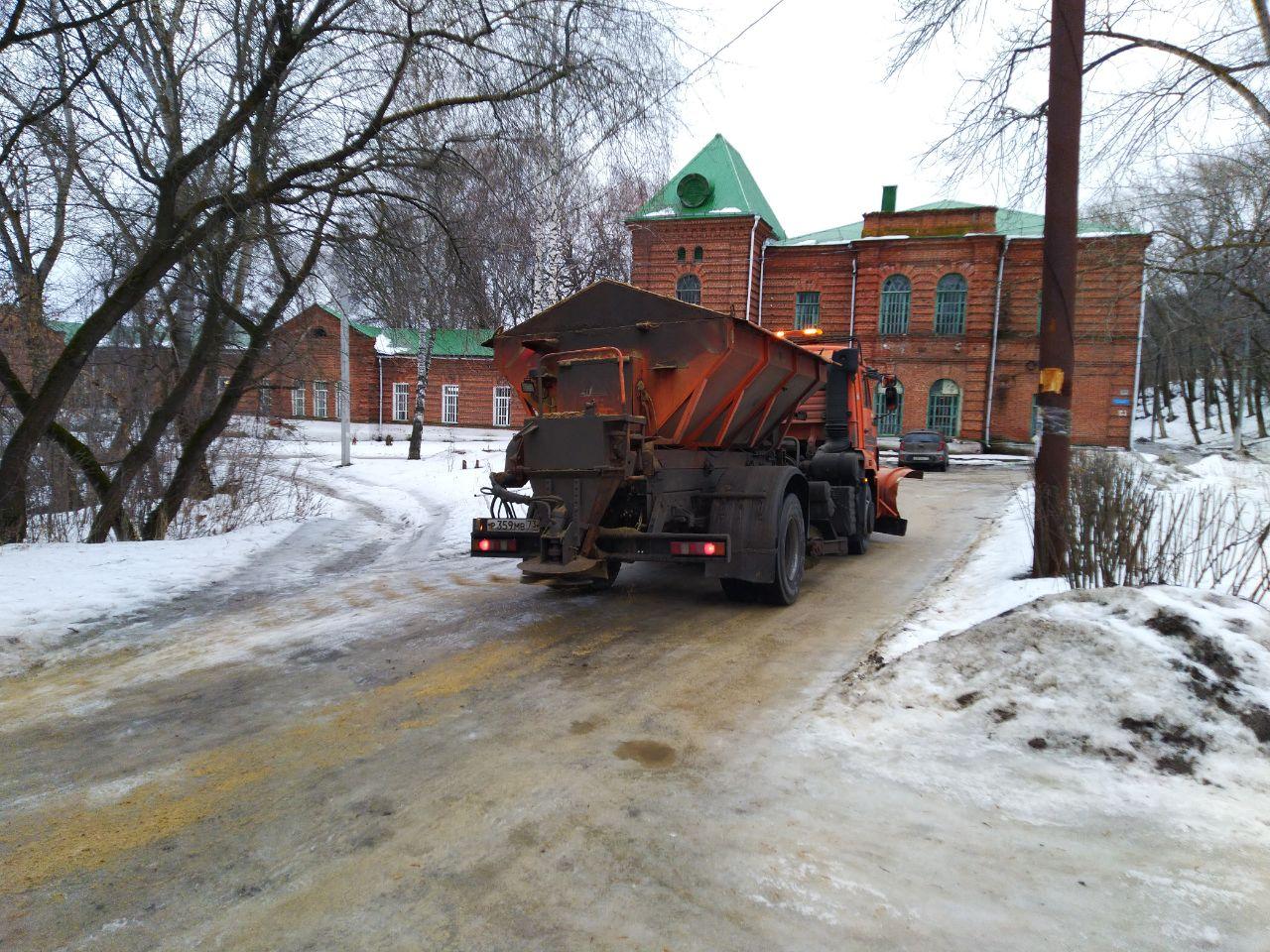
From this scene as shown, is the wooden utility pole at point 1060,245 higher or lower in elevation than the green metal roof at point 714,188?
lower

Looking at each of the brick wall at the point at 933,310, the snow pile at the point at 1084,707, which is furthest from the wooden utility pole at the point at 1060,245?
the brick wall at the point at 933,310

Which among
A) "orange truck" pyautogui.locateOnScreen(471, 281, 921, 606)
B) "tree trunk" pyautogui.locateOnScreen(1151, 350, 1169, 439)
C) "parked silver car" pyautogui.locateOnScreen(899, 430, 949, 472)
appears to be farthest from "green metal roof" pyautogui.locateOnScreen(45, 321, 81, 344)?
"tree trunk" pyautogui.locateOnScreen(1151, 350, 1169, 439)

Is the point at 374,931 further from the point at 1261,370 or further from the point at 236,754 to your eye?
the point at 1261,370

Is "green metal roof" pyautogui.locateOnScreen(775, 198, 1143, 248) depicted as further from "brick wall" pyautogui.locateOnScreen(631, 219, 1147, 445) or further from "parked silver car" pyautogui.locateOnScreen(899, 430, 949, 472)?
"parked silver car" pyautogui.locateOnScreen(899, 430, 949, 472)

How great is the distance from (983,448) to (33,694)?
36771mm

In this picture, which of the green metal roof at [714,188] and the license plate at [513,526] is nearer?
the license plate at [513,526]

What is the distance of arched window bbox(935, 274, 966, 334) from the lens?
118ft

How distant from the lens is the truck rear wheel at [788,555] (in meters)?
7.23

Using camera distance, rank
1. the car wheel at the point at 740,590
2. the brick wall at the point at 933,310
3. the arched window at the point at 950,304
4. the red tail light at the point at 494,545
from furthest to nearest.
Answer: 1. the arched window at the point at 950,304
2. the brick wall at the point at 933,310
3. the car wheel at the point at 740,590
4. the red tail light at the point at 494,545

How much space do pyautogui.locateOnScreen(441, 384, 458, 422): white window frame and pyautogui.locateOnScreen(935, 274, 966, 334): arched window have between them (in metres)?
28.6

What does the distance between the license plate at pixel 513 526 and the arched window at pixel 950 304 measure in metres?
34.2

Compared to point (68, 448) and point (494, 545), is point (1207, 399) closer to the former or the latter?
point (494, 545)

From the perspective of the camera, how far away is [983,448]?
3562cm

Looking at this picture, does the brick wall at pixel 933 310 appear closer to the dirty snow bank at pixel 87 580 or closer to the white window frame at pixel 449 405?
the white window frame at pixel 449 405
